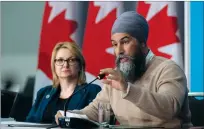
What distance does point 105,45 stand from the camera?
4.12 m

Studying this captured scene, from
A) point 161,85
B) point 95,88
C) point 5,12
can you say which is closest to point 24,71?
point 5,12

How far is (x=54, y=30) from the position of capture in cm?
423

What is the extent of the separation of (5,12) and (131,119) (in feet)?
7.01

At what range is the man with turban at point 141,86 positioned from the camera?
2.26 metres

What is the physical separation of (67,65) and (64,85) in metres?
0.15

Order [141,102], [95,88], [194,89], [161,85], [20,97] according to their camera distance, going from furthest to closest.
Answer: [20,97]
[194,89]
[95,88]
[161,85]
[141,102]

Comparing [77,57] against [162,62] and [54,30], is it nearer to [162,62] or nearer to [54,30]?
[54,30]

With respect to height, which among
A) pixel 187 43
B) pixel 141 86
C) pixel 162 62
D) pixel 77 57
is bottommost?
pixel 141 86

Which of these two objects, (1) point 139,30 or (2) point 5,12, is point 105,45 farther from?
(1) point 139,30

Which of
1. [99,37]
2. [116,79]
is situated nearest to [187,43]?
[99,37]

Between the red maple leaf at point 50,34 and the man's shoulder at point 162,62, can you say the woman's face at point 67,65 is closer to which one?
the red maple leaf at point 50,34

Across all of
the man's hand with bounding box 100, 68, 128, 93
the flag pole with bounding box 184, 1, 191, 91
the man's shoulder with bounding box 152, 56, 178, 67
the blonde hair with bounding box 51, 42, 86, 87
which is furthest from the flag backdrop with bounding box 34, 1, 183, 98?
the man's hand with bounding box 100, 68, 128, 93

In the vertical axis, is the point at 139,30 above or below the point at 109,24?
below

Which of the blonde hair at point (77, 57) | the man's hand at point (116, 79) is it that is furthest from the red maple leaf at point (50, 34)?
the man's hand at point (116, 79)
